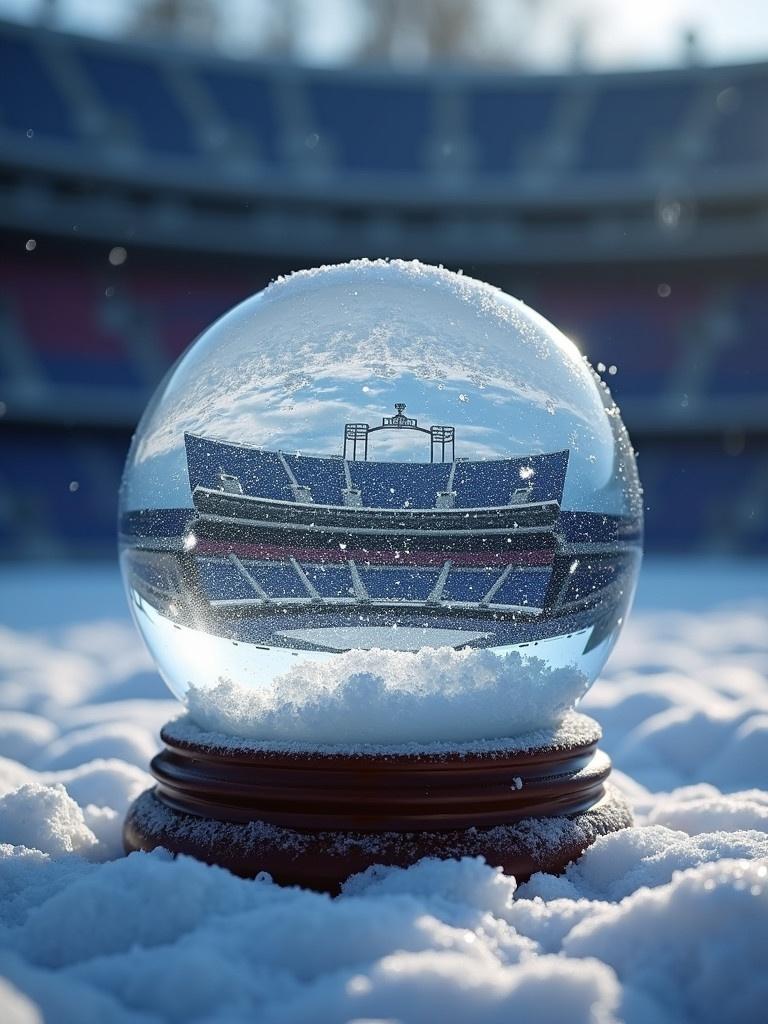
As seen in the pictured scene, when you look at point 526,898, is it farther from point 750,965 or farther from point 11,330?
point 11,330

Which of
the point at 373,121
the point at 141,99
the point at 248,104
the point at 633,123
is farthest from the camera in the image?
the point at 373,121

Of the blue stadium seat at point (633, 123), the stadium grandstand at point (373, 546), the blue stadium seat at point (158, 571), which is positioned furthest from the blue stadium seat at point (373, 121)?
the stadium grandstand at point (373, 546)

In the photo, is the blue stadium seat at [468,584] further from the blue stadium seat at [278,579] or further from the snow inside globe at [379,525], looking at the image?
the blue stadium seat at [278,579]

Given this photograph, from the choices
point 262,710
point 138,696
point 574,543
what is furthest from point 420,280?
point 138,696

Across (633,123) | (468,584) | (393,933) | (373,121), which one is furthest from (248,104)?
(393,933)

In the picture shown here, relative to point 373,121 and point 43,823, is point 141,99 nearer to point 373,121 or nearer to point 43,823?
point 373,121

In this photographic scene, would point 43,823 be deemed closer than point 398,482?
No
